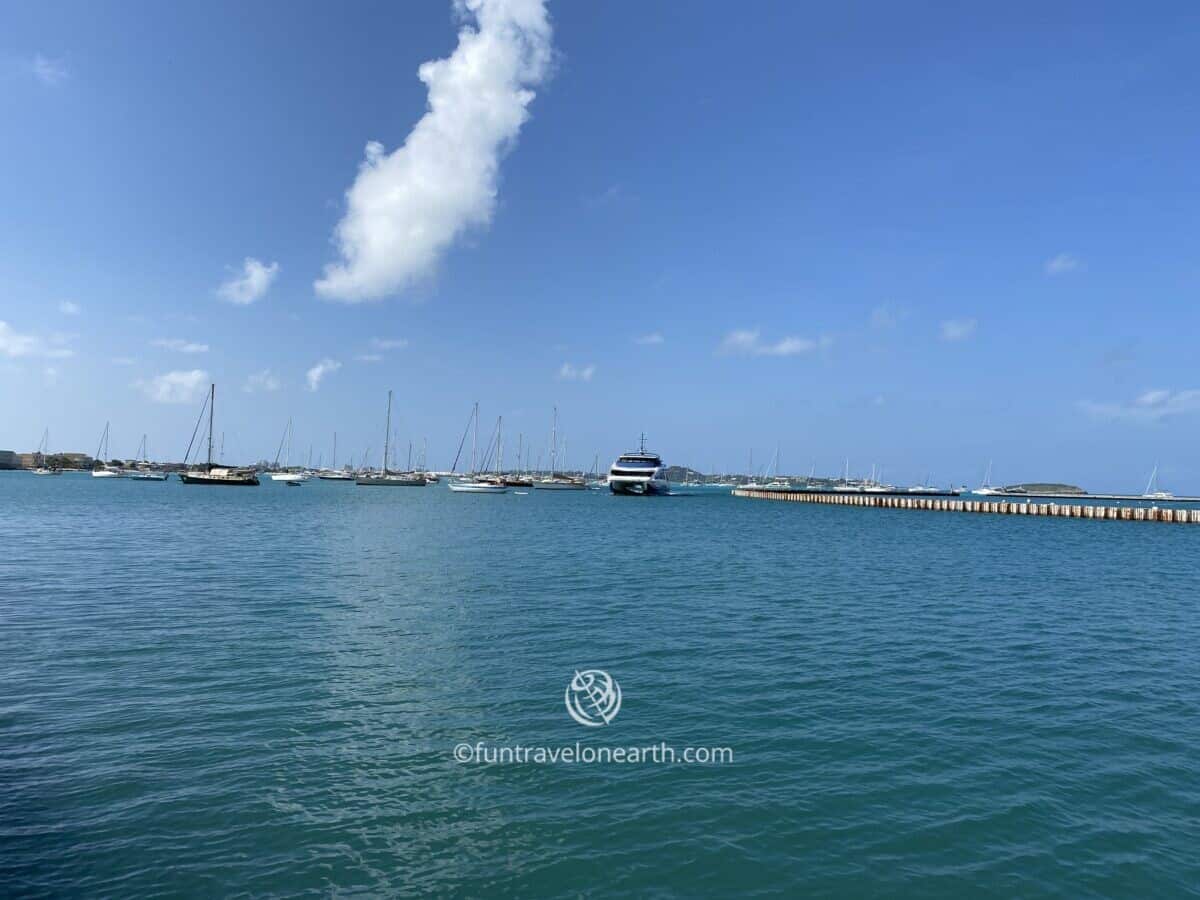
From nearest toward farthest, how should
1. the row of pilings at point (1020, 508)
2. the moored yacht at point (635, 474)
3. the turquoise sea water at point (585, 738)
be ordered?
the turquoise sea water at point (585, 738) < the row of pilings at point (1020, 508) < the moored yacht at point (635, 474)

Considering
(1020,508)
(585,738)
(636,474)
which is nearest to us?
(585,738)

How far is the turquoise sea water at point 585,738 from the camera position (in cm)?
849

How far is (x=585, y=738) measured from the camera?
490 inches

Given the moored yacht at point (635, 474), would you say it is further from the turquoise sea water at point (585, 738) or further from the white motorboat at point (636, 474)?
the turquoise sea water at point (585, 738)

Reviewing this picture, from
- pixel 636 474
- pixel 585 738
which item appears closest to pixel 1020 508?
pixel 636 474

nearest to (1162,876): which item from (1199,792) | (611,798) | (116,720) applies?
(1199,792)

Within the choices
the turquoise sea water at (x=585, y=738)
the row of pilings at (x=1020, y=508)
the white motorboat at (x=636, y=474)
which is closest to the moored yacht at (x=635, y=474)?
the white motorboat at (x=636, y=474)

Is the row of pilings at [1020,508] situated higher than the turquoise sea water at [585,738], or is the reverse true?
the row of pilings at [1020,508]

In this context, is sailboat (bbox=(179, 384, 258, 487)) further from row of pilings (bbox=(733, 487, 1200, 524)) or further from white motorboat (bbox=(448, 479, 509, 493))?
row of pilings (bbox=(733, 487, 1200, 524))

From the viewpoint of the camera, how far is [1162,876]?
8.59 meters

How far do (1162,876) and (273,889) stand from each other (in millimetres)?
10673

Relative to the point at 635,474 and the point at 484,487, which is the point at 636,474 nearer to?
the point at 635,474

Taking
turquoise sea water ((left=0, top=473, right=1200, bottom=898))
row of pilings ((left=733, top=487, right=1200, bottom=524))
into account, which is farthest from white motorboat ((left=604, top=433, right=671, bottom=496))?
turquoise sea water ((left=0, top=473, right=1200, bottom=898))

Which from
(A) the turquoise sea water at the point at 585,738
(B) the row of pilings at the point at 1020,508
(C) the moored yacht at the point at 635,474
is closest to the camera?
(A) the turquoise sea water at the point at 585,738
